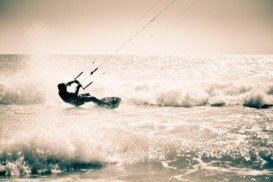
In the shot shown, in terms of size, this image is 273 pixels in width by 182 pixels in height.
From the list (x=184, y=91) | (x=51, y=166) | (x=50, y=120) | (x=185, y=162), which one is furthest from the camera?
(x=184, y=91)

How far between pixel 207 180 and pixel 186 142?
3.62 meters

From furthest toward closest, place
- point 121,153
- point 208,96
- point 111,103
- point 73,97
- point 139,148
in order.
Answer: point 208,96 → point 111,103 → point 73,97 → point 139,148 → point 121,153

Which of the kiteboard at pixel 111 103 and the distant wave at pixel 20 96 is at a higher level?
the distant wave at pixel 20 96

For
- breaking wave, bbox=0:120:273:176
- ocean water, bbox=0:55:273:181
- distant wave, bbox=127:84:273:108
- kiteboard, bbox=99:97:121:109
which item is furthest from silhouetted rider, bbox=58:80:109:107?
breaking wave, bbox=0:120:273:176

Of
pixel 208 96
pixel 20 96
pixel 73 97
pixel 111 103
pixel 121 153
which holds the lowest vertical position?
pixel 121 153

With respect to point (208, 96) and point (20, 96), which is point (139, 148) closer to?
point (208, 96)

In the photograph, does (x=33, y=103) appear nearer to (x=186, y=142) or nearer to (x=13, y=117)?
(x=13, y=117)

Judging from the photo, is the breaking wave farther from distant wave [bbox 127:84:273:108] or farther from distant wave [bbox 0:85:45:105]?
distant wave [bbox 0:85:45:105]

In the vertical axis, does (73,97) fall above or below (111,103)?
above

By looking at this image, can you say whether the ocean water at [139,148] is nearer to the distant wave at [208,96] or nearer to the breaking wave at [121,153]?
the breaking wave at [121,153]

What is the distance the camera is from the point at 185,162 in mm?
11109

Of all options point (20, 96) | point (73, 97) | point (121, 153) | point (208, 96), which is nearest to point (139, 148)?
point (121, 153)

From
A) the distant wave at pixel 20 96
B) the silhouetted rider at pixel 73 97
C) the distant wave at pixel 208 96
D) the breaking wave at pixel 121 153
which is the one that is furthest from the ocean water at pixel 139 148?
the distant wave at pixel 20 96

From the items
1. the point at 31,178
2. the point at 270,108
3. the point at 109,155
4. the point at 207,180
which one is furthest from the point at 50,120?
the point at 270,108
